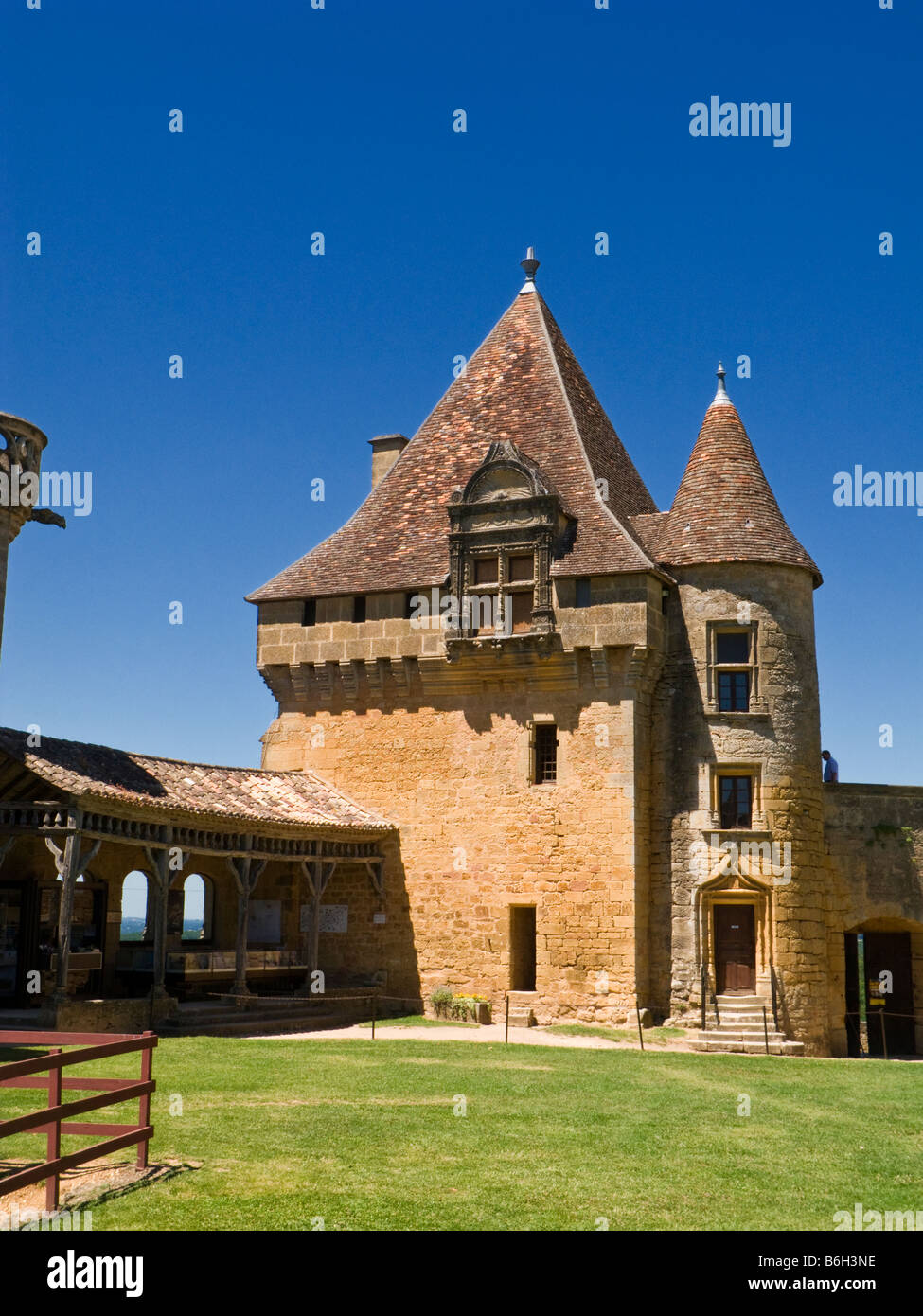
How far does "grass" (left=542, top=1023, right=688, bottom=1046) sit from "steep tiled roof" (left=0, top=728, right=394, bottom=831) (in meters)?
5.46

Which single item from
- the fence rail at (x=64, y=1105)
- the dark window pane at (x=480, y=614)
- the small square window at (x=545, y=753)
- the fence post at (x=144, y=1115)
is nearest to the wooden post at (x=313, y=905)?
the small square window at (x=545, y=753)

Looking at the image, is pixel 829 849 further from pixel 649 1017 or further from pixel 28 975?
pixel 28 975

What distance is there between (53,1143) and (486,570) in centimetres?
1855

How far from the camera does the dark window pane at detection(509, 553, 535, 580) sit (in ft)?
84.8

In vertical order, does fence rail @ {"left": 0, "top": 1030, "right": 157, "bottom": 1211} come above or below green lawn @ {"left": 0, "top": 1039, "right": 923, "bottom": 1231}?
above

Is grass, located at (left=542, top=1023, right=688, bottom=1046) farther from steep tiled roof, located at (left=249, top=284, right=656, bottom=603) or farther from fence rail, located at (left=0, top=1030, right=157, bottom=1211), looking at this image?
fence rail, located at (left=0, top=1030, right=157, bottom=1211)

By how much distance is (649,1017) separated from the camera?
2356 cm

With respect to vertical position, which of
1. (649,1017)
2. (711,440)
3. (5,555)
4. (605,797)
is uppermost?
(711,440)

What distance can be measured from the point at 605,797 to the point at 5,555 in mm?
11592

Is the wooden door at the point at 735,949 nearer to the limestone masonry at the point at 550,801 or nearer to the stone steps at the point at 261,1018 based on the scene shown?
the limestone masonry at the point at 550,801

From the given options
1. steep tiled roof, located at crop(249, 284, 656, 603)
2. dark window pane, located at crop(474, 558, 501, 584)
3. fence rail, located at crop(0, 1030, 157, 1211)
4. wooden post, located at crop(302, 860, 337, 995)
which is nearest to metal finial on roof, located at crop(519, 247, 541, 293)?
steep tiled roof, located at crop(249, 284, 656, 603)

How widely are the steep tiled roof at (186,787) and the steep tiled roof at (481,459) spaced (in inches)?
169

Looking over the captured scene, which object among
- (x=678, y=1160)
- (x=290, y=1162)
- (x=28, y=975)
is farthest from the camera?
(x=28, y=975)
